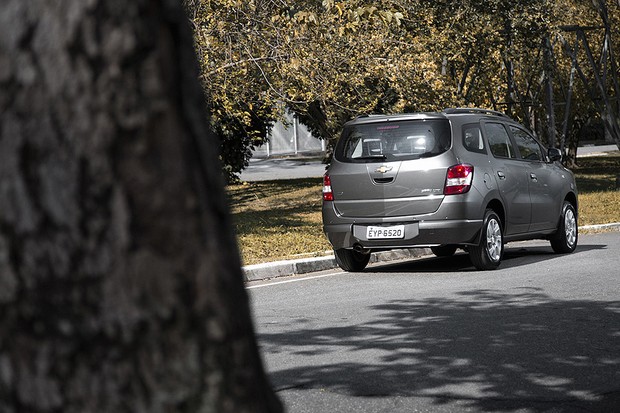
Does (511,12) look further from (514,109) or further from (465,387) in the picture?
(465,387)

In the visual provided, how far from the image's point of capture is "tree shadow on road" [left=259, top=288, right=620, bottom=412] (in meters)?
5.84

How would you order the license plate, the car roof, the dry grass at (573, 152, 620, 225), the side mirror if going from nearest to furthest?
1. the license plate
2. the car roof
3. the side mirror
4. the dry grass at (573, 152, 620, 225)

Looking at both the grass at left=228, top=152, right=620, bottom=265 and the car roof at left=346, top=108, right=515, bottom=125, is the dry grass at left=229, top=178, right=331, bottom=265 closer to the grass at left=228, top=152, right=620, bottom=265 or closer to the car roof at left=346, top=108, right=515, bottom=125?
the grass at left=228, top=152, right=620, bottom=265

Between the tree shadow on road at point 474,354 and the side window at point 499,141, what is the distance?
11.9 feet

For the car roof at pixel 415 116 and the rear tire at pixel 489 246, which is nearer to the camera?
the rear tire at pixel 489 246

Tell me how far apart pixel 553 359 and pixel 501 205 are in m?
5.76

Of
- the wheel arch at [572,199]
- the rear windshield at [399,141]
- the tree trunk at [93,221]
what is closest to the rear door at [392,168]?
the rear windshield at [399,141]

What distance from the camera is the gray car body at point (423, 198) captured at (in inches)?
453

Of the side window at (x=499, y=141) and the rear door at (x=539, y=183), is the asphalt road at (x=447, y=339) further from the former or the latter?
the side window at (x=499, y=141)

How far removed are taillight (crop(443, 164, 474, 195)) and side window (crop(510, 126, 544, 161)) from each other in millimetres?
1992

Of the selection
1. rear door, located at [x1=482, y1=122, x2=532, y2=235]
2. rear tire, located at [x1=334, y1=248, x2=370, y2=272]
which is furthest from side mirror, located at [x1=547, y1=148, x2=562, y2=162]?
rear tire, located at [x1=334, y1=248, x2=370, y2=272]

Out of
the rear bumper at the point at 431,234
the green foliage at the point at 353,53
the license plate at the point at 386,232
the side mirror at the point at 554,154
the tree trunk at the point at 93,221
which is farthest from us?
the green foliage at the point at 353,53

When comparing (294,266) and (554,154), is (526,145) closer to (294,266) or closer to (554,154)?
(554,154)

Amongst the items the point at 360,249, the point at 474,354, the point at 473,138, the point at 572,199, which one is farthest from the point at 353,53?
the point at 474,354
